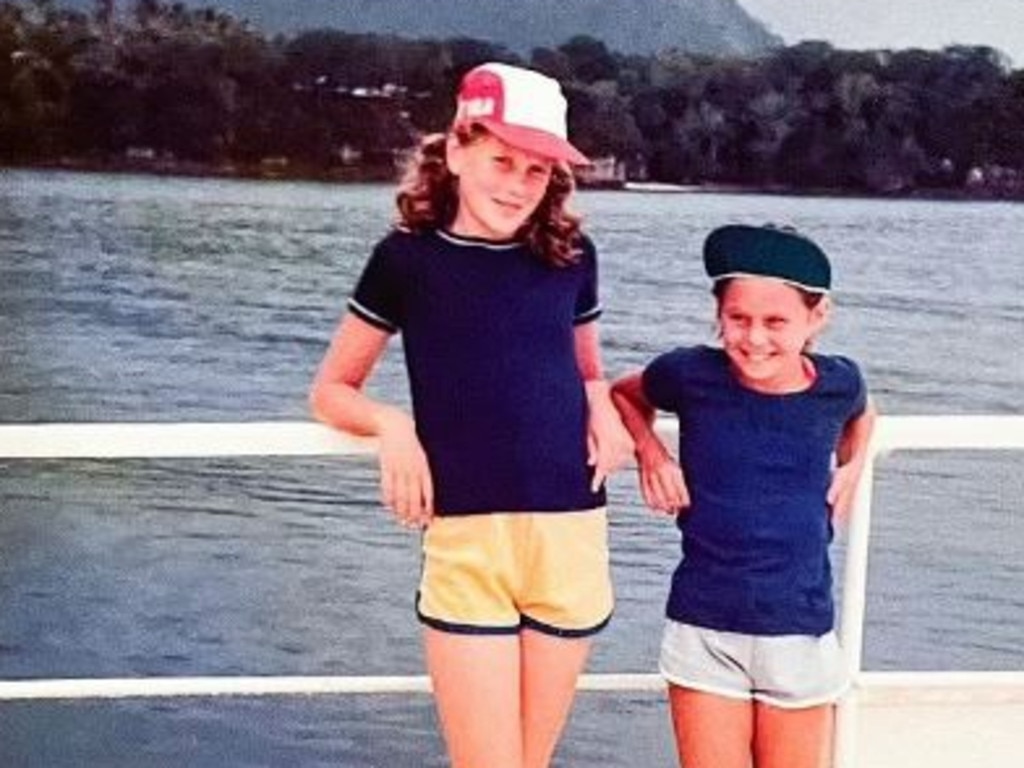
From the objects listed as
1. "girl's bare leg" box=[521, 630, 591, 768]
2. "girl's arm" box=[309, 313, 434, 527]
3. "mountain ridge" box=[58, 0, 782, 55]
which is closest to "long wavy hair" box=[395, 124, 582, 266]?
"girl's arm" box=[309, 313, 434, 527]

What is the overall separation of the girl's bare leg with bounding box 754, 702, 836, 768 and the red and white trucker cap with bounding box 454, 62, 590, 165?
19.7 inches

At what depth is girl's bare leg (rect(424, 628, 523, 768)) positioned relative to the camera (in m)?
1.51

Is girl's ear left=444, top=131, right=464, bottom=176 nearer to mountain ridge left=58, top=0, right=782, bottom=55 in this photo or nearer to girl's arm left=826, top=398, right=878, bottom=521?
girl's arm left=826, top=398, right=878, bottom=521

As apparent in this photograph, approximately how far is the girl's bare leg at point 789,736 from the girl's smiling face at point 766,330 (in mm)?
276

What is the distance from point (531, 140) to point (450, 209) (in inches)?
4.0

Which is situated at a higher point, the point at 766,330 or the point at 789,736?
the point at 766,330

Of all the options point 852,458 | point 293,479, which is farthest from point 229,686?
point 293,479

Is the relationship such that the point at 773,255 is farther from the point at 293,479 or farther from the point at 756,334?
the point at 293,479

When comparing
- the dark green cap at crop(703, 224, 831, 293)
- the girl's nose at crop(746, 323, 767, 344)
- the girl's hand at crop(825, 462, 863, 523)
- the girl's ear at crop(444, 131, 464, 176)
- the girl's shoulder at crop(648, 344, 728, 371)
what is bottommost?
the girl's hand at crop(825, 462, 863, 523)

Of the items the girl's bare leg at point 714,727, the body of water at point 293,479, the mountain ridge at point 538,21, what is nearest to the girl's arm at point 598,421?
the girl's bare leg at point 714,727

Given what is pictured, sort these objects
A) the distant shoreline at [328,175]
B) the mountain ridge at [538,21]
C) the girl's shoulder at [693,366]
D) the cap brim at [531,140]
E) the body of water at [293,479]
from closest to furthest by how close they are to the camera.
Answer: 1. the cap brim at [531,140]
2. the girl's shoulder at [693,366]
3. the distant shoreline at [328,175]
4. the mountain ridge at [538,21]
5. the body of water at [293,479]

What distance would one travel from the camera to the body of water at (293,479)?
629 centimetres

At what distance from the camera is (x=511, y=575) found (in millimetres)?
1523

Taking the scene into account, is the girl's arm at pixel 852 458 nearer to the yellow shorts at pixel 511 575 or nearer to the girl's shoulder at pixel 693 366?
the girl's shoulder at pixel 693 366
